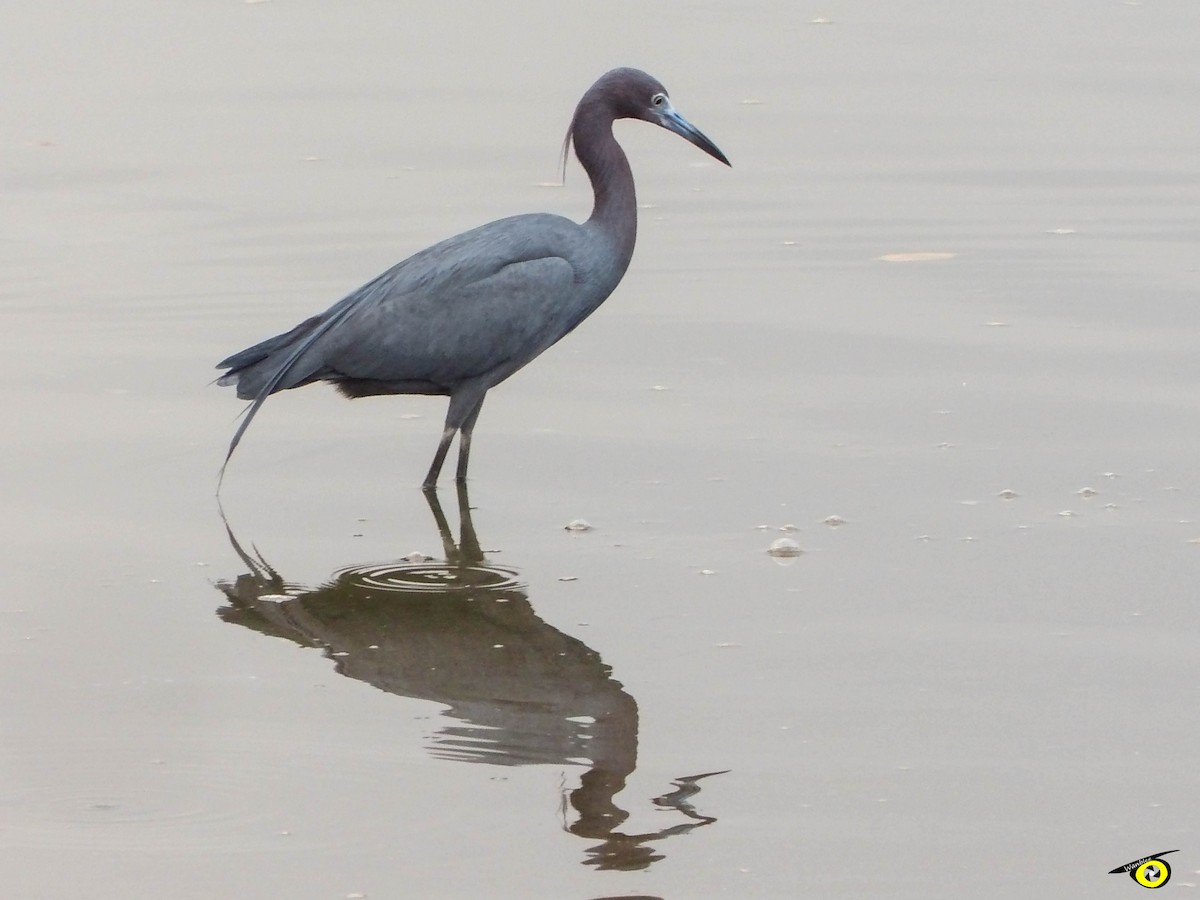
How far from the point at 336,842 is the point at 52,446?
3574 mm

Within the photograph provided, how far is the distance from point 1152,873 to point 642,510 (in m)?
2.86

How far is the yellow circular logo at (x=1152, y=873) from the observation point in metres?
4.31

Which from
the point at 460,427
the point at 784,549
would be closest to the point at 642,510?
the point at 784,549

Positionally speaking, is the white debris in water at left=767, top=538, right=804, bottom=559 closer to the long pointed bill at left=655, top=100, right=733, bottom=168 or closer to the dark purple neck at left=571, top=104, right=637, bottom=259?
the dark purple neck at left=571, top=104, right=637, bottom=259

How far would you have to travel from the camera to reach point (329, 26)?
1531cm

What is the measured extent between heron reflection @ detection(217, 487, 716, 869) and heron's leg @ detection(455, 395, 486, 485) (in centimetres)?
40

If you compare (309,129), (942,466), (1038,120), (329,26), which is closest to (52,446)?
(942,466)

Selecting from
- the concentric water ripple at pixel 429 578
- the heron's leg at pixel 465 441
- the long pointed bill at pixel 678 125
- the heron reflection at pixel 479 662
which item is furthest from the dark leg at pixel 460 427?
the long pointed bill at pixel 678 125

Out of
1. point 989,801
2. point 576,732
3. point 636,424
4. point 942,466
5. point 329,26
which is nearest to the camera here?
point 989,801

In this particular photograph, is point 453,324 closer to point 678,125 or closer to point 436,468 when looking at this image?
point 436,468

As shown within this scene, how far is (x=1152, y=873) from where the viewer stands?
4.34 m

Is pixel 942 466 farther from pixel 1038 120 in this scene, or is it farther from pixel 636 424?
pixel 1038 120

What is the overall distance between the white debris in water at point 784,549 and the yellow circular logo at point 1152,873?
2.20 m

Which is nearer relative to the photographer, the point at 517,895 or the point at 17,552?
the point at 517,895
